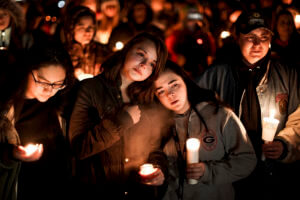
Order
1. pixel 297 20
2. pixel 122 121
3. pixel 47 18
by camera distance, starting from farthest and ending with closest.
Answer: pixel 47 18 < pixel 297 20 < pixel 122 121

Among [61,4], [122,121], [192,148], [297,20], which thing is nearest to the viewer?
[192,148]

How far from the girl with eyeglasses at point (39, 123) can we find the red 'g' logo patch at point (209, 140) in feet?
4.53

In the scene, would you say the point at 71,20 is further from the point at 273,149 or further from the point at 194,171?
the point at 273,149

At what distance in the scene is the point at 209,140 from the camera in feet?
9.24

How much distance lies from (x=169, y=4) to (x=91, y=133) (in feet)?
25.0

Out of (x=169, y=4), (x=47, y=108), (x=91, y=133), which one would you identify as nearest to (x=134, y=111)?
(x=91, y=133)

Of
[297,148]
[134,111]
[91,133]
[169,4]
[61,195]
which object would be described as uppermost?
[169,4]

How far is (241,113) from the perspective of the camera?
335 centimetres

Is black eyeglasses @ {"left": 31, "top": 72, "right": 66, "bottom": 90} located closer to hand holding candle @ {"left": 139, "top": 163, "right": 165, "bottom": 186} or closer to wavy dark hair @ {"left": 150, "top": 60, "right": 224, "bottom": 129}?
wavy dark hair @ {"left": 150, "top": 60, "right": 224, "bottom": 129}

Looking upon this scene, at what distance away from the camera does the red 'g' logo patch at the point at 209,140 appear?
281 cm

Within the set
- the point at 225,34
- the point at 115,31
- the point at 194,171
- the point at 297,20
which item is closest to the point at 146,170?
the point at 194,171

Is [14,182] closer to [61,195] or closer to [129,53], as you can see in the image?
[61,195]

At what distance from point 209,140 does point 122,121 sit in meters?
0.86

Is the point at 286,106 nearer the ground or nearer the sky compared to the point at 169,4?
nearer the ground
